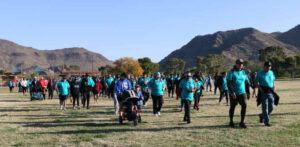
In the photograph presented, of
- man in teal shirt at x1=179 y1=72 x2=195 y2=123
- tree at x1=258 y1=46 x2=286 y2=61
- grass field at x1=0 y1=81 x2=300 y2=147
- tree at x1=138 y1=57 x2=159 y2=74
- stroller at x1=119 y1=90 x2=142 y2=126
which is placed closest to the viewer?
grass field at x1=0 y1=81 x2=300 y2=147

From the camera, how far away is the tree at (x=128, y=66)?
363 ft

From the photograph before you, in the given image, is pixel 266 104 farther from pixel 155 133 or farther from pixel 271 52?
pixel 271 52

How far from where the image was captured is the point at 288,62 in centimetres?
8150

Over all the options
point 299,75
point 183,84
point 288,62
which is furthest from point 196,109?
point 299,75

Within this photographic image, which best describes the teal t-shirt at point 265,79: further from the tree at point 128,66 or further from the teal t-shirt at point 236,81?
the tree at point 128,66

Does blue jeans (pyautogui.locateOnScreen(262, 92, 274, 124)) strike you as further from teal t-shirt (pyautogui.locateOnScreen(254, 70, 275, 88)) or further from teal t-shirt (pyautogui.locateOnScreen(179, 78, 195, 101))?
teal t-shirt (pyautogui.locateOnScreen(179, 78, 195, 101))

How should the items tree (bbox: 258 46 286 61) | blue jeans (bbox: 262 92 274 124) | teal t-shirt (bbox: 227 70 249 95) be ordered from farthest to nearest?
tree (bbox: 258 46 286 61) < blue jeans (bbox: 262 92 274 124) < teal t-shirt (bbox: 227 70 249 95)

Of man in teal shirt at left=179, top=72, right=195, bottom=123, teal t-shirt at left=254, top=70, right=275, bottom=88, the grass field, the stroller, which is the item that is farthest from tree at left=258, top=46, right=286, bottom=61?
the stroller

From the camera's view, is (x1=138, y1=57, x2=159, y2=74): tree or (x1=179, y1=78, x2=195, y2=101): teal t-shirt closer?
(x1=179, y1=78, x2=195, y2=101): teal t-shirt

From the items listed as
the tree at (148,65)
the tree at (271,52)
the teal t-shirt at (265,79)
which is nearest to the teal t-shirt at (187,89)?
the teal t-shirt at (265,79)

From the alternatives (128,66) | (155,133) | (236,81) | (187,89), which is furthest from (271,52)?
(155,133)

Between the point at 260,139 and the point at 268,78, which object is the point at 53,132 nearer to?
the point at 260,139

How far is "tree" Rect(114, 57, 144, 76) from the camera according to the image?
11075 centimetres

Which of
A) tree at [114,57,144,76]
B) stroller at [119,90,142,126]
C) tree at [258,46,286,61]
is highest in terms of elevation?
tree at [258,46,286,61]
